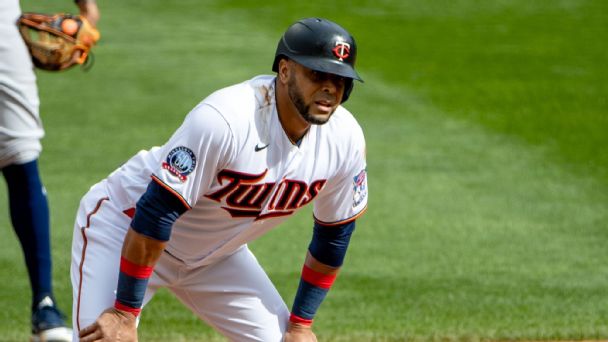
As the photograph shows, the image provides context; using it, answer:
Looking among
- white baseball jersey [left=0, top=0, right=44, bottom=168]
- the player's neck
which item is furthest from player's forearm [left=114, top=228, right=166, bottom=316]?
white baseball jersey [left=0, top=0, right=44, bottom=168]

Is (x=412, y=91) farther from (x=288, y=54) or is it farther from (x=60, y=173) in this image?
(x=288, y=54)

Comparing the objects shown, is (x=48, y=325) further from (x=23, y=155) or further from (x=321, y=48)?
(x=321, y=48)

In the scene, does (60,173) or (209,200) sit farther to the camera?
(60,173)

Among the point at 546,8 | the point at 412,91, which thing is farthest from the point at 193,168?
the point at 546,8

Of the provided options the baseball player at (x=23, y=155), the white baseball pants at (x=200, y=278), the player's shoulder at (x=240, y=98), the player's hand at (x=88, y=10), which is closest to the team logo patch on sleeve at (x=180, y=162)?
the player's shoulder at (x=240, y=98)

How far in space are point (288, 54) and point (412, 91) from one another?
6891 millimetres

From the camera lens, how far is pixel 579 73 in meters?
11.2

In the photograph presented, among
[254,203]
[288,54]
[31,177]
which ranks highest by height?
[288,54]

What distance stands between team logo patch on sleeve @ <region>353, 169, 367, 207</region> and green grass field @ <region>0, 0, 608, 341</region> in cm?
152

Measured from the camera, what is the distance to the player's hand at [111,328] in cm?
365

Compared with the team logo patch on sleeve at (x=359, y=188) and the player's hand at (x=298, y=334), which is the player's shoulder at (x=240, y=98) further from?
the player's hand at (x=298, y=334)

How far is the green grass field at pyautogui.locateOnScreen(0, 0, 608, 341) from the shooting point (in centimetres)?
601

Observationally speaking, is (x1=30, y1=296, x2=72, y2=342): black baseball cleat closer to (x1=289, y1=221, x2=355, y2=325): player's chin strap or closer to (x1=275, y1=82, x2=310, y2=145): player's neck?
(x1=289, y1=221, x2=355, y2=325): player's chin strap

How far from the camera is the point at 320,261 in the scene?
4.23m
